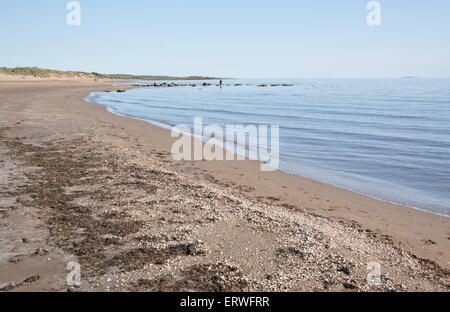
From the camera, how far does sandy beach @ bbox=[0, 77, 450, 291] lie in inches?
215

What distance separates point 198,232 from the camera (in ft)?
22.9
